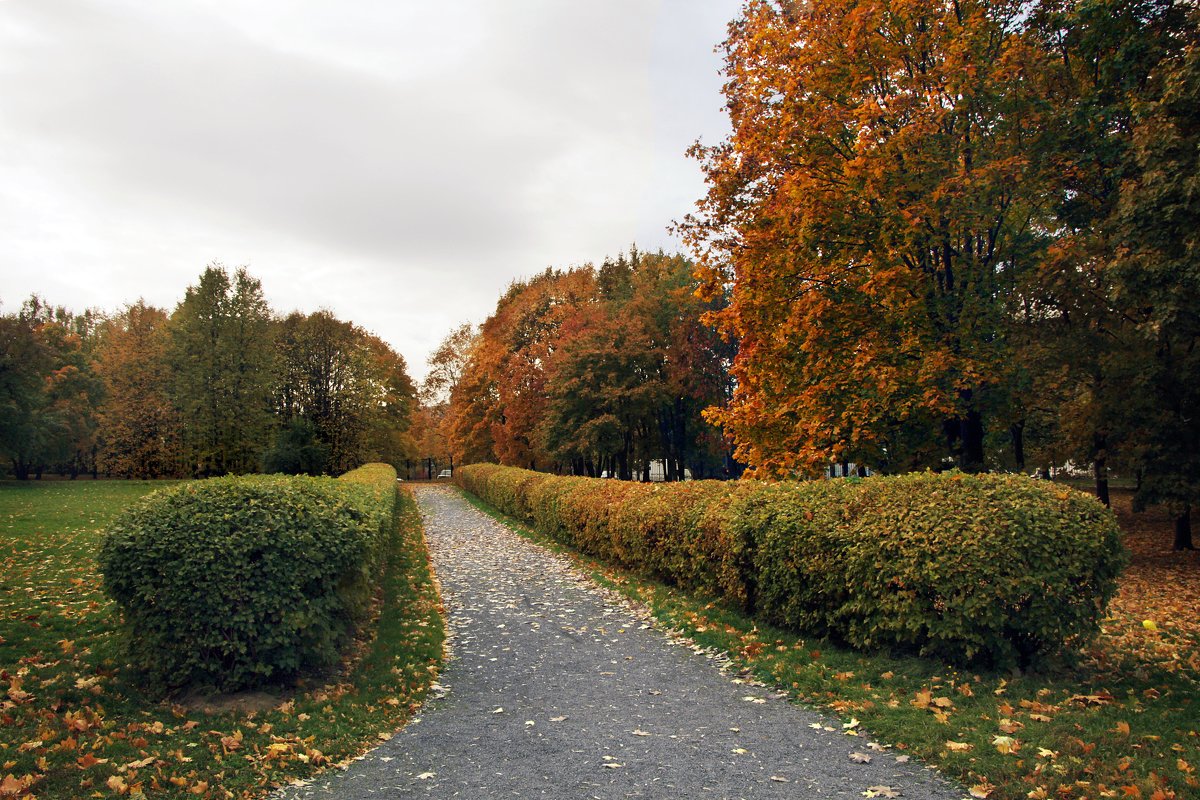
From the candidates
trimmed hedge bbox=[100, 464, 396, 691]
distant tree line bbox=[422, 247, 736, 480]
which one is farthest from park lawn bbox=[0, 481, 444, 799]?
distant tree line bbox=[422, 247, 736, 480]

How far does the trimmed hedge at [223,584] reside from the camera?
549 cm

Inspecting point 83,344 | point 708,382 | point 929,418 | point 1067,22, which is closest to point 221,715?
point 929,418

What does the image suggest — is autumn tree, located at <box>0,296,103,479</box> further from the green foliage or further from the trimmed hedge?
the trimmed hedge

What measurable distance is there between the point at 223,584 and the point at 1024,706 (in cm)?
620

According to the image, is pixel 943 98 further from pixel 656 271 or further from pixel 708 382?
pixel 656 271

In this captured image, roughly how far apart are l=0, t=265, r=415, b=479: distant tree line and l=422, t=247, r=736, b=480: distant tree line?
24.8ft

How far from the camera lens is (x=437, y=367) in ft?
187

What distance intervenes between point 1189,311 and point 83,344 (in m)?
65.2

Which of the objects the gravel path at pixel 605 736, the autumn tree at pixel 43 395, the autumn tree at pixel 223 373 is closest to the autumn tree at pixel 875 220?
the gravel path at pixel 605 736

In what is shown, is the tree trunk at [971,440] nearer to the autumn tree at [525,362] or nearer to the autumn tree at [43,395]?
the autumn tree at [525,362]

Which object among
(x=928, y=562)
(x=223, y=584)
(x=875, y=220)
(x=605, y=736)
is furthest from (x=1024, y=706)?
(x=875, y=220)

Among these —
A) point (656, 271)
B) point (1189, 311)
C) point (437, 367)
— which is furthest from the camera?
point (437, 367)

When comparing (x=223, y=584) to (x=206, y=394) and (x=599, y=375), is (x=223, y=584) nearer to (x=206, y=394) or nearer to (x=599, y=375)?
(x=599, y=375)

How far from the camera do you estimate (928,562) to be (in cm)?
579
